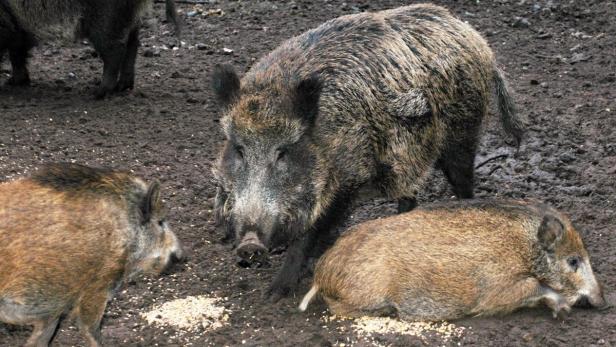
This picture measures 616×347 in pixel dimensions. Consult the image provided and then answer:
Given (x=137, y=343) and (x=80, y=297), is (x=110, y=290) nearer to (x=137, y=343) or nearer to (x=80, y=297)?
(x=80, y=297)

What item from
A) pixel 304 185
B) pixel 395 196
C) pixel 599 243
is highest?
pixel 304 185

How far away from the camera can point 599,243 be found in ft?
19.0

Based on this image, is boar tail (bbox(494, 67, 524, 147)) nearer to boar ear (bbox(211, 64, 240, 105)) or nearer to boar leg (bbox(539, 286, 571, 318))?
boar leg (bbox(539, 286, 571, 318))

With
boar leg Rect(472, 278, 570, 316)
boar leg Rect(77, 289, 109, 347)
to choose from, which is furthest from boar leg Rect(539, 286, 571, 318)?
boar leg Rect(77, 289, 109, 347)

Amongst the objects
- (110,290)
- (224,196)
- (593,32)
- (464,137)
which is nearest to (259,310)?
(224,196)

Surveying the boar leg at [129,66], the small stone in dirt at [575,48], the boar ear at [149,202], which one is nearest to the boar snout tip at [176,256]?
the boar ear at [149,202]

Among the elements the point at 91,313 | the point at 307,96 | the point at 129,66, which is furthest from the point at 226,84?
the point at 129,66

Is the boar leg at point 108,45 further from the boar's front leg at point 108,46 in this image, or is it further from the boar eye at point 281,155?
the boar eye at point 281,155

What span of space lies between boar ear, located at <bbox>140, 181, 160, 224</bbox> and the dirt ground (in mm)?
672

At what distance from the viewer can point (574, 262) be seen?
5.07 meters

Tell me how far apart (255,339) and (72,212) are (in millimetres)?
1175

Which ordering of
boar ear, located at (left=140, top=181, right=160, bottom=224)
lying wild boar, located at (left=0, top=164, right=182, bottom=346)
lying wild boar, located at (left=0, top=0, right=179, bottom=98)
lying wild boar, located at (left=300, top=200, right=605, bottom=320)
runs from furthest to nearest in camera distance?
lying wild boar, located at (left=0, top=0, right=179, bottom=98), lying wild boar, located at (left=300, top=200, right=605, bottom=320), boar ear, located at (left=140, top=181, right=160, bottom=224), lying wild boar, located at (left=0, top=164, right=182, bottom=346)

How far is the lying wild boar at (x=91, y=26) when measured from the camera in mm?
8414

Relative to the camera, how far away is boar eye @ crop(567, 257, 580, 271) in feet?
16.6
